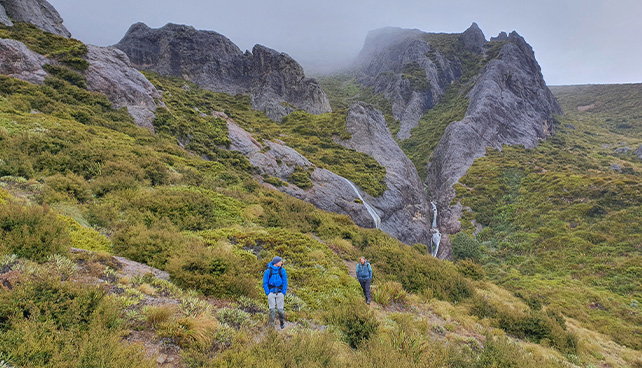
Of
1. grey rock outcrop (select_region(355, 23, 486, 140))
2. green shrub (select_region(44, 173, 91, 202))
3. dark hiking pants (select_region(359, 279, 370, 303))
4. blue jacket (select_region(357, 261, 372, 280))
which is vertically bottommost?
dark hiking pants (select_region(359, 279, 370, 303))

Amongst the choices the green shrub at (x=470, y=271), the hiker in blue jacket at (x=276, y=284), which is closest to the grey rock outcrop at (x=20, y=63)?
the hiker in blue jacket at (x=276, y=284)

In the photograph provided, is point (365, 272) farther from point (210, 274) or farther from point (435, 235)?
point (435, 235)

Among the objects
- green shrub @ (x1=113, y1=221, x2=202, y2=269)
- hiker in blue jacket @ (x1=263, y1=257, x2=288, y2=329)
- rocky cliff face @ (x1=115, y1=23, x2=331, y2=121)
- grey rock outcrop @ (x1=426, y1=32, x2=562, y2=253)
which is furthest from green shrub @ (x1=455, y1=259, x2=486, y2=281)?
rocky cliff face @ (x1=115, y1=23, x2=331, y2=121)

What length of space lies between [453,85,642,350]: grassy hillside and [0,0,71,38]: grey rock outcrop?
5791 cm

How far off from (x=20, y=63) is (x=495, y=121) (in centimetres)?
7705

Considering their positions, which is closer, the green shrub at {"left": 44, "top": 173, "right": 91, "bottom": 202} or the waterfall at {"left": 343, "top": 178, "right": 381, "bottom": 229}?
the green shrub at {"left": 44, "top": 173, "right": 91, "bottom": 202}

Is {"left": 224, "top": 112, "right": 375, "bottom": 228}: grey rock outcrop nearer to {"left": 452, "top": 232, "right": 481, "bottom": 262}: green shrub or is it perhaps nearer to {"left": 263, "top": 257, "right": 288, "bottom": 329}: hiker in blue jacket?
{"left": 452, "top": 232, "right": 481, "bottom": 262}: green shrub

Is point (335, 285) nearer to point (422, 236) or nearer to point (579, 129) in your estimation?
point (422, 236)

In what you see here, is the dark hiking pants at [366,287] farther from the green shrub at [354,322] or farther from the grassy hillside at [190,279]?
the green shrub at [354,322]

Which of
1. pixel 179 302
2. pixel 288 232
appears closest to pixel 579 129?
pixel 288 232

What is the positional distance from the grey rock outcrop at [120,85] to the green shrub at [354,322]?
2360 centimetres

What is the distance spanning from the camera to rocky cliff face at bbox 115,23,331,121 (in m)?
66.3

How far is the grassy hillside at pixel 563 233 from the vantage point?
17.0 m

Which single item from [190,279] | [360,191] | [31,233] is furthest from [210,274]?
[360,191]
